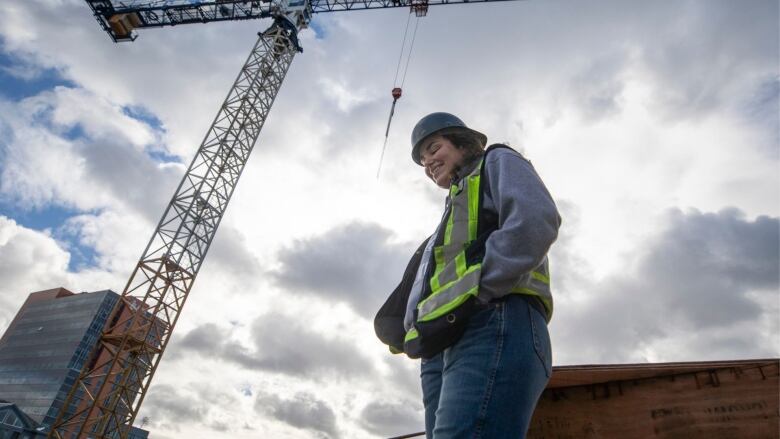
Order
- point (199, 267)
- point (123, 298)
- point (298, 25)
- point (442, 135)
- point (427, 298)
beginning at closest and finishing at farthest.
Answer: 1. point (427, 298)
2. point (442, 135)
3. point (123, 298)
4. point (199, 267)
5. point (298, 25)

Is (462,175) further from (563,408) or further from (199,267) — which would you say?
(199,267)

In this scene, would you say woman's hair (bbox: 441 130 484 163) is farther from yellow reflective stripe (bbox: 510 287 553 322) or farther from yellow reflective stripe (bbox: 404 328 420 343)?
yellow reflective stripe (bbox: 404 328 420 343)

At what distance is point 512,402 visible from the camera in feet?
3.20

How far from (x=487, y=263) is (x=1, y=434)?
43.8 meters

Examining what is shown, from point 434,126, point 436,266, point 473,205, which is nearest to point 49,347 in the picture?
point 434,126

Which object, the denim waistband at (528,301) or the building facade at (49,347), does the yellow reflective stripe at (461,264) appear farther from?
the building facade at (49,347)

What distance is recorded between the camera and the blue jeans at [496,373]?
96 centimetres

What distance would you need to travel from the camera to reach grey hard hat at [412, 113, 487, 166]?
1.69 meters

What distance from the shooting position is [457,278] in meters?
1.17

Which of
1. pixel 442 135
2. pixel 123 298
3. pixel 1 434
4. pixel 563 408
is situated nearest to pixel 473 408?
pixel 442 135

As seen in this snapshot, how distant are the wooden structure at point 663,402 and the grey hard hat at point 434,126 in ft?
4.53

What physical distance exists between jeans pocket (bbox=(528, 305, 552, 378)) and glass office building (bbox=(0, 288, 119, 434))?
208 feet

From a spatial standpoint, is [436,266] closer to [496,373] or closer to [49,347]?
[496,373]

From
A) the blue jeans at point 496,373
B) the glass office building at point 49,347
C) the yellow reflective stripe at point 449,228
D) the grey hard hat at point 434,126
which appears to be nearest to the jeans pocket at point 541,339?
the blue jeans at point 496,373
